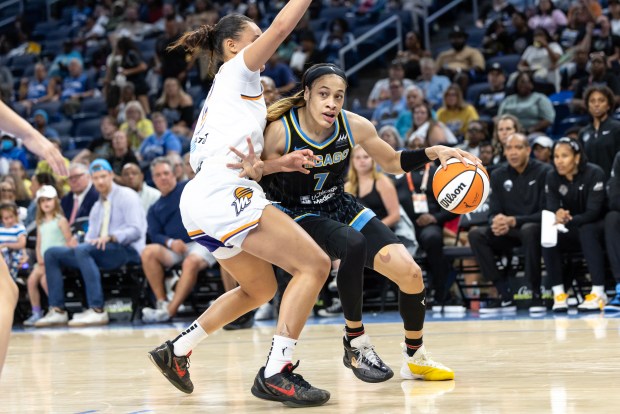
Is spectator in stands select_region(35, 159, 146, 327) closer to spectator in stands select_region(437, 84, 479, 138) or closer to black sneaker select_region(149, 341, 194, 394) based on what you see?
spectator in stands select_region(437, 84, 479, 138)

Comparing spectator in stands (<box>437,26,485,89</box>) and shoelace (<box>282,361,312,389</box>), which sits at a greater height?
spectator in stands (<box>437,26,485,89</box>)

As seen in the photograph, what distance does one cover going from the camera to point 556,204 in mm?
8398

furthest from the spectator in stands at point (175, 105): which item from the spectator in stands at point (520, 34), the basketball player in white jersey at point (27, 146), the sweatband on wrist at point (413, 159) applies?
the basketball player in white jersey at point (27, 146)

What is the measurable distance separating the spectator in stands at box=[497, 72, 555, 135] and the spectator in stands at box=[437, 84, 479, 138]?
1.40 ft

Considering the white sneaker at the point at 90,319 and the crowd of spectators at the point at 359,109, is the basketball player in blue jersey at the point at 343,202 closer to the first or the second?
the crowd of spectators at the point at 359,109

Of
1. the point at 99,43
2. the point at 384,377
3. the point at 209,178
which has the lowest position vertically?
the point at 384,377

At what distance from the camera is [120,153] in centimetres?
1194

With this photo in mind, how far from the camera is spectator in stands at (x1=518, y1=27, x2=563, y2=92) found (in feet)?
38.2

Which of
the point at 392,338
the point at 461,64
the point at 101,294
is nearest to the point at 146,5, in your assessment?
the point at 461,64

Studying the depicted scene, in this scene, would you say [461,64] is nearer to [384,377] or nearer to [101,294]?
[101,294]

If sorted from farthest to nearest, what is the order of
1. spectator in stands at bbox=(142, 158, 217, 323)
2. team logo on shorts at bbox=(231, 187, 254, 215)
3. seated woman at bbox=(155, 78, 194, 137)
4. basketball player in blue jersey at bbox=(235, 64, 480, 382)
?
seated woman at bbox=(155, 78, 194, 137) < spectator in stands at bbox=(142, 158, 217, 323) < basketball player in blue jersey at bbox=(235, 64, 480, 382) < team logo on shorts at bbox=(231, 187, 254, 215)

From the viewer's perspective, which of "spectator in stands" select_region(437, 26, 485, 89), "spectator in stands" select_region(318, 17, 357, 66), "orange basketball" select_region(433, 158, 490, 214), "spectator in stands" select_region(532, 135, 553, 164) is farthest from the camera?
"spectator in stands" select_region(318, 17, 357, 66)

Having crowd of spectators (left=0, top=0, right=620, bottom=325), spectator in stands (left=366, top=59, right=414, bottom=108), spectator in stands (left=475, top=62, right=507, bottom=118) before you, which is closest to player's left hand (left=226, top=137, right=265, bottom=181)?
crowd of spectators (left=0, top=0, right=620, bottom=325)

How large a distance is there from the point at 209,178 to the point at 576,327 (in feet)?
11.5
